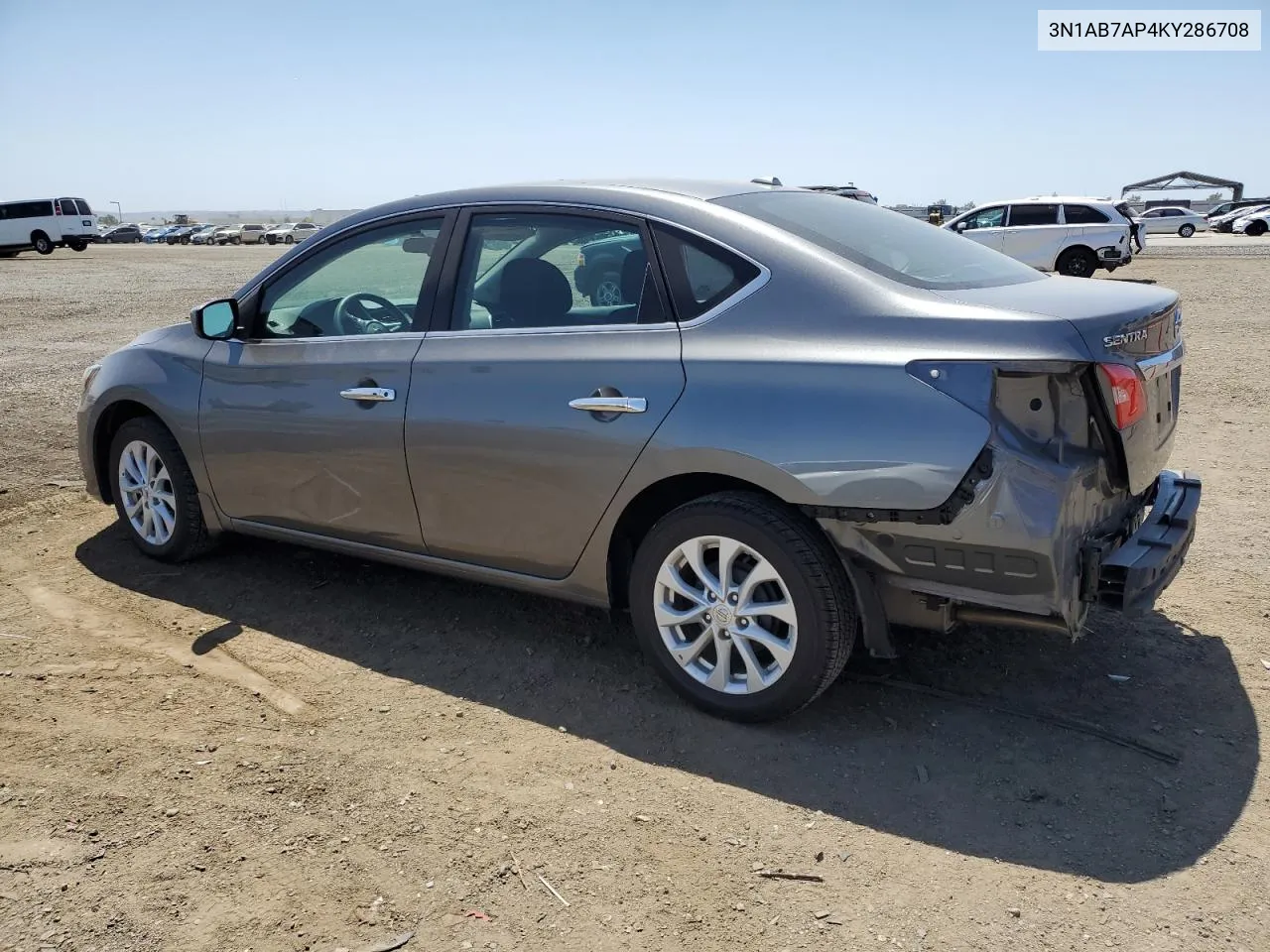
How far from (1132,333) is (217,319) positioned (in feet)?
11.9

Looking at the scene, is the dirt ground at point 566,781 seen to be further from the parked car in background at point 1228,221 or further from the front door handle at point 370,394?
the parked car in background at point 1228,221

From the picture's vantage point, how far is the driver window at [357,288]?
427cm

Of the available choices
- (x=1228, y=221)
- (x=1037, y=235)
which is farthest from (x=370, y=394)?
(x=1228, y=221)

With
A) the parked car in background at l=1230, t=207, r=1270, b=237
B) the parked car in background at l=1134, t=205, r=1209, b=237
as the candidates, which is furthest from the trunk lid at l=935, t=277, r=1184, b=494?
the parked car in background at l=1134, t=205, r=1209, b=237

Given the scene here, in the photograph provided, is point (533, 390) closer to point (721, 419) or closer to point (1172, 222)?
point (721, 419)

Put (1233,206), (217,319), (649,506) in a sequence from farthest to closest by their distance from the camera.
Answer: (1233,206)
(217,319)
(649,506)

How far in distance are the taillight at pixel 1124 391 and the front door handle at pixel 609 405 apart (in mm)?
1391

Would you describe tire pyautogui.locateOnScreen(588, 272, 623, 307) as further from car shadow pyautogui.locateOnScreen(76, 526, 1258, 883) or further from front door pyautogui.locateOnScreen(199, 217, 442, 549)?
car shadow pyautogui.locateOnScreen(76, 526, 1258, 883)

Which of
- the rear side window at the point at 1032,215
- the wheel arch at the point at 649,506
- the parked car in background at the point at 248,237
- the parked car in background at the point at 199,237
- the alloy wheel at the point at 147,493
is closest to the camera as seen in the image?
the wheel arch at the point at 649,506

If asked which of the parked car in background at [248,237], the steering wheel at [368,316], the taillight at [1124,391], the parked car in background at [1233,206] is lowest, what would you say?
the parked car in background at [1233,206]

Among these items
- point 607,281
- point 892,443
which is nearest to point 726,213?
point 607,281

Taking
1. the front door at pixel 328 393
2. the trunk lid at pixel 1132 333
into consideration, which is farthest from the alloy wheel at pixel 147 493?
the trunk lid at pixel 1132 333

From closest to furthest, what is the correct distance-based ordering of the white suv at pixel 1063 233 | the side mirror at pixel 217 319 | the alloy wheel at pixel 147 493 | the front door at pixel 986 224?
the side mirror at pixel 217 319 < the alloy wheel at pixel 147 493 < the white suv at pixel 1063 233 < the front door at pixel 986 224

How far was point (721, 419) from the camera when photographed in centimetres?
337
